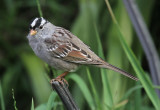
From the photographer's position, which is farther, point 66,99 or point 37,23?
point 37,23

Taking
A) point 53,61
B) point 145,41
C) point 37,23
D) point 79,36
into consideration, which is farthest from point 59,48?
point 79,36

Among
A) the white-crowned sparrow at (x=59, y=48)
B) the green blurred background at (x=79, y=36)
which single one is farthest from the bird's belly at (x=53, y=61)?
the green blurred background at (x=79, y=36)

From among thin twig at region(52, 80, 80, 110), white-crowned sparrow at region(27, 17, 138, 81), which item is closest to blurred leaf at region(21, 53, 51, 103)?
white-crowned sparrow at region(27, 17, 138, 81)

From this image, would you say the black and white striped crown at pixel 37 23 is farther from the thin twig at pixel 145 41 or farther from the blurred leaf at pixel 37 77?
the blurred leaf at pixel 37 77

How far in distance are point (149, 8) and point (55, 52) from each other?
1269 mm

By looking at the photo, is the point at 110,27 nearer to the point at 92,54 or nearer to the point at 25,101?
the point at 92,54

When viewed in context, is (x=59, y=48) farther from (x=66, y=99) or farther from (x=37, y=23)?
(x=66, y=99)

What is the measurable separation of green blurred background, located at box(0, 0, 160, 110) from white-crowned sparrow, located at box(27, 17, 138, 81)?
41 cm

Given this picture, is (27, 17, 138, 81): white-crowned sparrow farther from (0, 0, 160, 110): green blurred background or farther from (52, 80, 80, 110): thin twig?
(52, 80, 80, 110): thin twig

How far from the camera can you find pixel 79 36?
320 centimetres

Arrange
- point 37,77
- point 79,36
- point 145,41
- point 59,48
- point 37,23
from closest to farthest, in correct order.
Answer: point 37,23 → point 59,48 → point 145,41 → point 79,36 → point 37,77

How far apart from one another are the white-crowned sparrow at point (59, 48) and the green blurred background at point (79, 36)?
41cm

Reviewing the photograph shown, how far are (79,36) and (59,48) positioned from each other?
0.77 meters

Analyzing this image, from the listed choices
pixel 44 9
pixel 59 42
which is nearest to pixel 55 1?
pixel 44 9
